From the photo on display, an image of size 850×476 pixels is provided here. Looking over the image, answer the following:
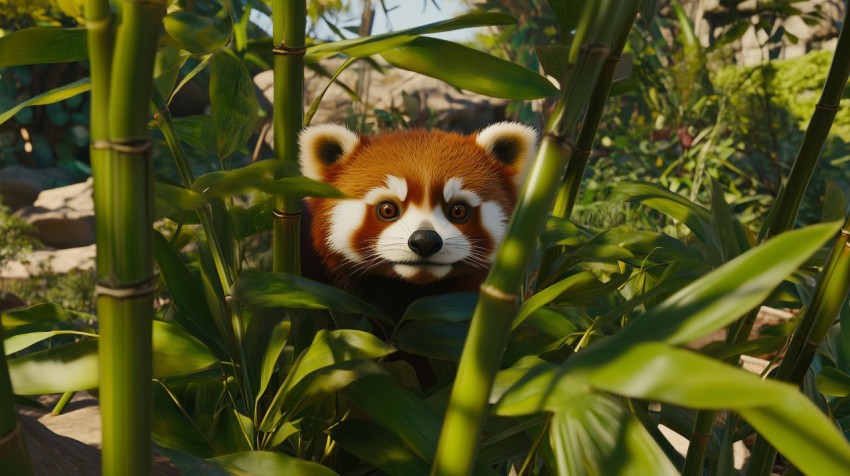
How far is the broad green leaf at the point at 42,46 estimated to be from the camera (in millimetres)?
624

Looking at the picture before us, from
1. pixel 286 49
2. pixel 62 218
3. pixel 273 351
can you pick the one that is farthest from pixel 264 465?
pixel 62 218

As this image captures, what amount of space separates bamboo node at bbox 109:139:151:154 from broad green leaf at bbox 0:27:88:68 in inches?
12.2

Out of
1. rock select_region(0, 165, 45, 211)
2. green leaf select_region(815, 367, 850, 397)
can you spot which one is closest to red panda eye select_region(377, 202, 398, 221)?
green leaf select_region(815, 367, 850, 397)

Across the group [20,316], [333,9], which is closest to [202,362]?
[20,316]

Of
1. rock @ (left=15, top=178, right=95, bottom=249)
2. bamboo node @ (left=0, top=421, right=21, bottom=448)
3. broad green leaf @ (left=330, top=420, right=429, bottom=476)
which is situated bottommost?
rock @ (left=15, top=178, right=95, bottom=249)

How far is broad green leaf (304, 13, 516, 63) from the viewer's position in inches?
24.7

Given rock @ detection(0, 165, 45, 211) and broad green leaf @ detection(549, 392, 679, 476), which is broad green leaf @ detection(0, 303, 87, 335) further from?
rock @ detection(0, 165, 45, 211)

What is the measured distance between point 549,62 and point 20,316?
54cm

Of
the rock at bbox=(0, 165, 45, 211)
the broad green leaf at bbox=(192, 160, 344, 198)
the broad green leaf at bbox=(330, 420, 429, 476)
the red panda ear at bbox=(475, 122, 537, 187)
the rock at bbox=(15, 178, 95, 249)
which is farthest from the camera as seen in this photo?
the rock at bbox=(0, 165, 45, 211)

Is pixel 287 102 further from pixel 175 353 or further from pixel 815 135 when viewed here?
pixel 815 135

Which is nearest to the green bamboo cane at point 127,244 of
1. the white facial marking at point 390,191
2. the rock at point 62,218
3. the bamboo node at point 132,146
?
the bamboo node at point 132,146

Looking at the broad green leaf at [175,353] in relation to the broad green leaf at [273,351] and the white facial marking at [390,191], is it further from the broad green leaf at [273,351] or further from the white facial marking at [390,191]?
the white facial marking at [390,191]

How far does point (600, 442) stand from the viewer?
39 centimetres

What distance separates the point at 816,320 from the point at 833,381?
0.43ft
